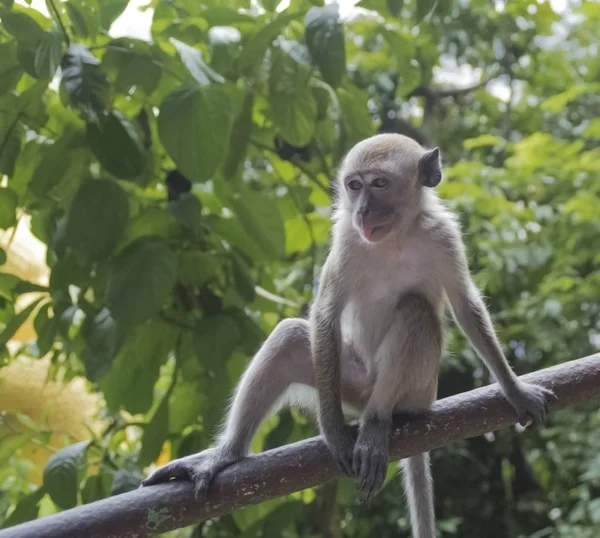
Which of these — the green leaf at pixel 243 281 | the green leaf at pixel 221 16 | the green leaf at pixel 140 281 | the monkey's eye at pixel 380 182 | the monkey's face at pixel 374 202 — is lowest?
the green leaf at pixel 243 281

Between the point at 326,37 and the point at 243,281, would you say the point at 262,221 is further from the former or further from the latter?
the point at 326,37

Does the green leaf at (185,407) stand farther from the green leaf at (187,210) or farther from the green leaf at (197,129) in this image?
the green leaf at (197,129)

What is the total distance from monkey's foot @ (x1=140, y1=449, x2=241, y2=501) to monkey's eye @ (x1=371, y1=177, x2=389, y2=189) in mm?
612

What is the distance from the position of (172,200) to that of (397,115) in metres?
1.36

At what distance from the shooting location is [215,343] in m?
1.62

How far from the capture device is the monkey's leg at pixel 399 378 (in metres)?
1.30

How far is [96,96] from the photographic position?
4.49 feet

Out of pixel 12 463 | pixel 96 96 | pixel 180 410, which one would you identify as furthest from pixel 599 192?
pixel 12 463

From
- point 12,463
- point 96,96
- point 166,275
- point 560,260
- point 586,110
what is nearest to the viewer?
point 96,96

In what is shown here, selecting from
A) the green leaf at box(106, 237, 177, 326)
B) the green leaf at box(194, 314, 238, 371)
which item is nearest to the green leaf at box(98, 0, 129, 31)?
the green leaf at box(106, 237, 177, 326)

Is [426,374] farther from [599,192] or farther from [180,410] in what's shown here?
[599,192]

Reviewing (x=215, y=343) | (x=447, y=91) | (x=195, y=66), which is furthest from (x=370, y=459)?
(x=447, y=91)

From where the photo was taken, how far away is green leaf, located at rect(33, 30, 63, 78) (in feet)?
4.14

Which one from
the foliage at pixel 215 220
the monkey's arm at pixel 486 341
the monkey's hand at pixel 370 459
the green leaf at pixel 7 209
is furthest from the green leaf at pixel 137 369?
the monkey's arm at pixel 486 341
